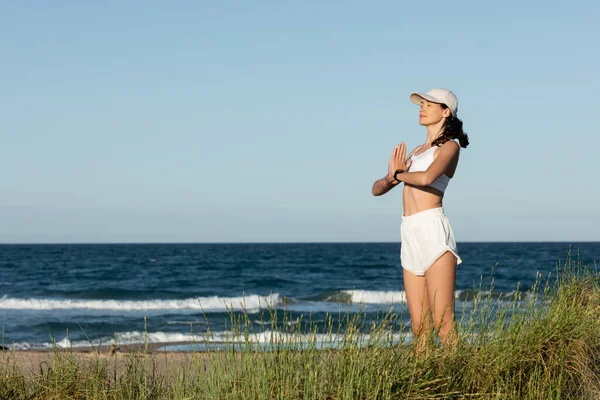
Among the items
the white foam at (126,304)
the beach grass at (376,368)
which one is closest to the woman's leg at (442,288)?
the beach grass at (376,368)

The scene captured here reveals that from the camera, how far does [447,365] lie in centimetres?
411

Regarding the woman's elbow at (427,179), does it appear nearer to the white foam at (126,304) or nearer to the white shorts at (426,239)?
the white shorts at (426,239)

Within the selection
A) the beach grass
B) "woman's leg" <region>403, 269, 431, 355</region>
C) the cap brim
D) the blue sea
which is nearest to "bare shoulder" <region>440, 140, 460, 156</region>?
the cap brim

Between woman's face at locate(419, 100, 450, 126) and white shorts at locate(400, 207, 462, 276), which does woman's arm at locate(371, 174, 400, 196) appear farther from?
woman's face at locate(419, 100, 450, 126)

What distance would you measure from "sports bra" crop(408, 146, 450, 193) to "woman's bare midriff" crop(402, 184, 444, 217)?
1.3 inches

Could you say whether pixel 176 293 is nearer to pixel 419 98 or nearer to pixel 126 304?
pixel 126 304

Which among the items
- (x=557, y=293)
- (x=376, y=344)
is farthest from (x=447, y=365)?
(x=557, y=293)

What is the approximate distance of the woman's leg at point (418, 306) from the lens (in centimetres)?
416

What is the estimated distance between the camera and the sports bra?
4.12 m

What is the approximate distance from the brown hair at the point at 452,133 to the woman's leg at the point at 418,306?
31.7 inches

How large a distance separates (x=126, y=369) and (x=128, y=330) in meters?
13.7

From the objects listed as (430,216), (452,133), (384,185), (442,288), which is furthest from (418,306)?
(452,133)

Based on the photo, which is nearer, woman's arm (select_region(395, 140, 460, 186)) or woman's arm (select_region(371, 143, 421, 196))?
woman's arm (select_region(395, 140, 460, 186))

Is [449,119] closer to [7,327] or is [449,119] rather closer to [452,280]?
[452,280]
